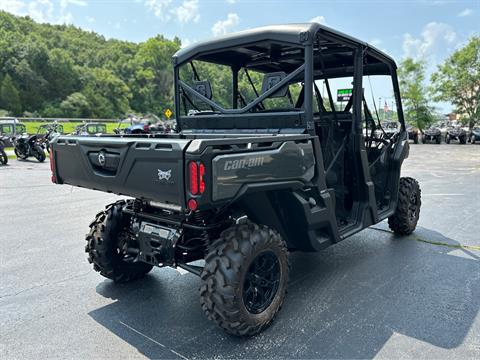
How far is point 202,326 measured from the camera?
3039 mm

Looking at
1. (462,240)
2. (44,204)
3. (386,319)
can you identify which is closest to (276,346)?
(386,319)

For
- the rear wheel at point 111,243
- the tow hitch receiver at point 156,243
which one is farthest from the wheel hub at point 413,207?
the rear wheel at point 111,243

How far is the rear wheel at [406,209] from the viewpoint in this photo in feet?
16.8

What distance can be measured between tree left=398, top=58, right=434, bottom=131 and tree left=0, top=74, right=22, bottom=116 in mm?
62565

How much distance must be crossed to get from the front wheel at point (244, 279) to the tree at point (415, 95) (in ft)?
115

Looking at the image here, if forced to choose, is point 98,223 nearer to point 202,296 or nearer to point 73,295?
point 73,295

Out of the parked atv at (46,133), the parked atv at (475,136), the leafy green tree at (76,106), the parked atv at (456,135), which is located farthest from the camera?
the leafy green tree at (76,106)

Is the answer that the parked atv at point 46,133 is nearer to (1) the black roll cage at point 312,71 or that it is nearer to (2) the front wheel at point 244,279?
(1) the black roll cage at point 312,71

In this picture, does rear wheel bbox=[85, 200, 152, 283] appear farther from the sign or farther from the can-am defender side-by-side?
the sign

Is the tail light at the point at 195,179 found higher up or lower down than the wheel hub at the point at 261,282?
higher up

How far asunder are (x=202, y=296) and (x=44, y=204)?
230 inches

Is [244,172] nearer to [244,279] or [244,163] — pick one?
[244,163]

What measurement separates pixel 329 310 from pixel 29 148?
15.3 m

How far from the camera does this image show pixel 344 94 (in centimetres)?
435
